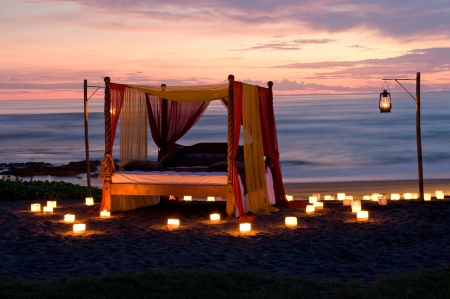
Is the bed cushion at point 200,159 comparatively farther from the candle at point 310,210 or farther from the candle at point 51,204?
the candle at point 51,204

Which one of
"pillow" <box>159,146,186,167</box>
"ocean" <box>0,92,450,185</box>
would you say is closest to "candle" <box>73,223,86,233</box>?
"pillow" <box>159,146,186,167</box>

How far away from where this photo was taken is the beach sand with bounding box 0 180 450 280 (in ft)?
17.0

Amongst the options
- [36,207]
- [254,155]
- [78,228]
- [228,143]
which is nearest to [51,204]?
[36,207]

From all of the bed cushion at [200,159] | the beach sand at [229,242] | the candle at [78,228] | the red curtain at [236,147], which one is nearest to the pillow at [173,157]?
the bed cushion at [200,159]

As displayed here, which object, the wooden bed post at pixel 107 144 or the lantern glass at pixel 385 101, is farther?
the lantern glass at pixel 385 101

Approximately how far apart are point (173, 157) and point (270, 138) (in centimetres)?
151

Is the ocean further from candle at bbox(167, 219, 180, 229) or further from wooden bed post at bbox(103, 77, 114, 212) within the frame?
candle at bbox(167, 219, 180, 229)

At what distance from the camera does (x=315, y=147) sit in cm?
2595

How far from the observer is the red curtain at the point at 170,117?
941 cm

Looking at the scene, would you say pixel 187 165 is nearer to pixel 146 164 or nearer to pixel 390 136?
pixel 146 164

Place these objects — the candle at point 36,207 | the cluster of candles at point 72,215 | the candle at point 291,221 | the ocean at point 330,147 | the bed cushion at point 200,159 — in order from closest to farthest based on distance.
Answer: the cluster of candles at point 72,215
the candle at point 291,221
the candle at point 36,207
the bed cushion at point 200,159
the ocean at point 330,147

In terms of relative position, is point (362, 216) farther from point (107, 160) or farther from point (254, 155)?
point (107, 160)

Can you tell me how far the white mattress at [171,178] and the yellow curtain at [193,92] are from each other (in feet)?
3.27

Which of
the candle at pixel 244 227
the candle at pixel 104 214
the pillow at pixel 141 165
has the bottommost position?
the candle at pixel 244 227
